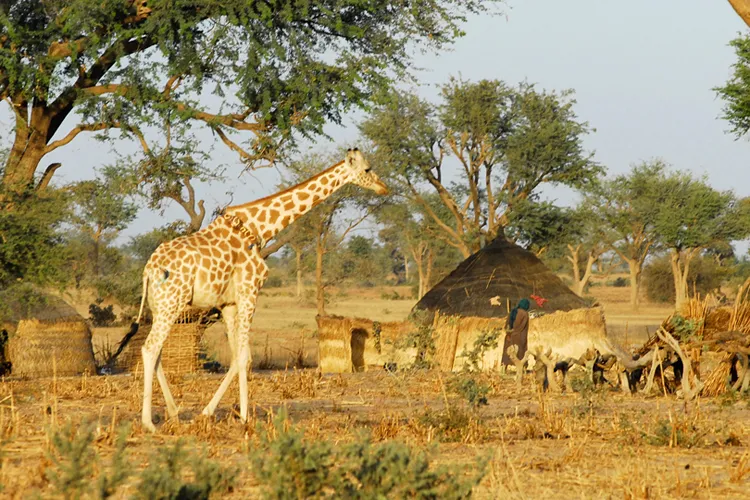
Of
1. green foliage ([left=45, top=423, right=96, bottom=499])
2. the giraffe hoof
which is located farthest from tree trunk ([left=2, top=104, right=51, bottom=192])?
green foliage ([left=45, top=423, right=96, bottom=499])

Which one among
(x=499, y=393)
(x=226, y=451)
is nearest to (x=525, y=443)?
(x=226, y=451)

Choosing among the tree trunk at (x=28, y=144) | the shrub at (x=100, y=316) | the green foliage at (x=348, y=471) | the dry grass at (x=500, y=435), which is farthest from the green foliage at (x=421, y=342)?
the shrub at (x=100, y=316)

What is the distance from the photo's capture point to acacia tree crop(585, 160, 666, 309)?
5709 centimetres

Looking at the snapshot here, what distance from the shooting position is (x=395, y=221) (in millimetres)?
53750

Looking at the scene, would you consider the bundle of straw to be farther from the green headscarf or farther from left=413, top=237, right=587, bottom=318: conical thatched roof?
left=413, top=237, right=587, bottom=318: conical thatched roof

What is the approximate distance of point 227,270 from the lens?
10.8m

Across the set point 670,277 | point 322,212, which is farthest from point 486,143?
point 670,277

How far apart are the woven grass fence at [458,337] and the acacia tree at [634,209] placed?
121ft

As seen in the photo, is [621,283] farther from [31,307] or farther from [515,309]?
[515,309]

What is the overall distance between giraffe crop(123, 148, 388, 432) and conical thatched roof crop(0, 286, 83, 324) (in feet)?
25.5

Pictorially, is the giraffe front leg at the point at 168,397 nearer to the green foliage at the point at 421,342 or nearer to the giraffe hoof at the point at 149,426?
the giraffe hoof at the point at 149,426

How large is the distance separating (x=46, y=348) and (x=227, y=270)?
939 cm

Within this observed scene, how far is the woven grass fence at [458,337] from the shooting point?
20.6 m

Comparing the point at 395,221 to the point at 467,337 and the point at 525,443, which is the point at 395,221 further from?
the point at 525,443
